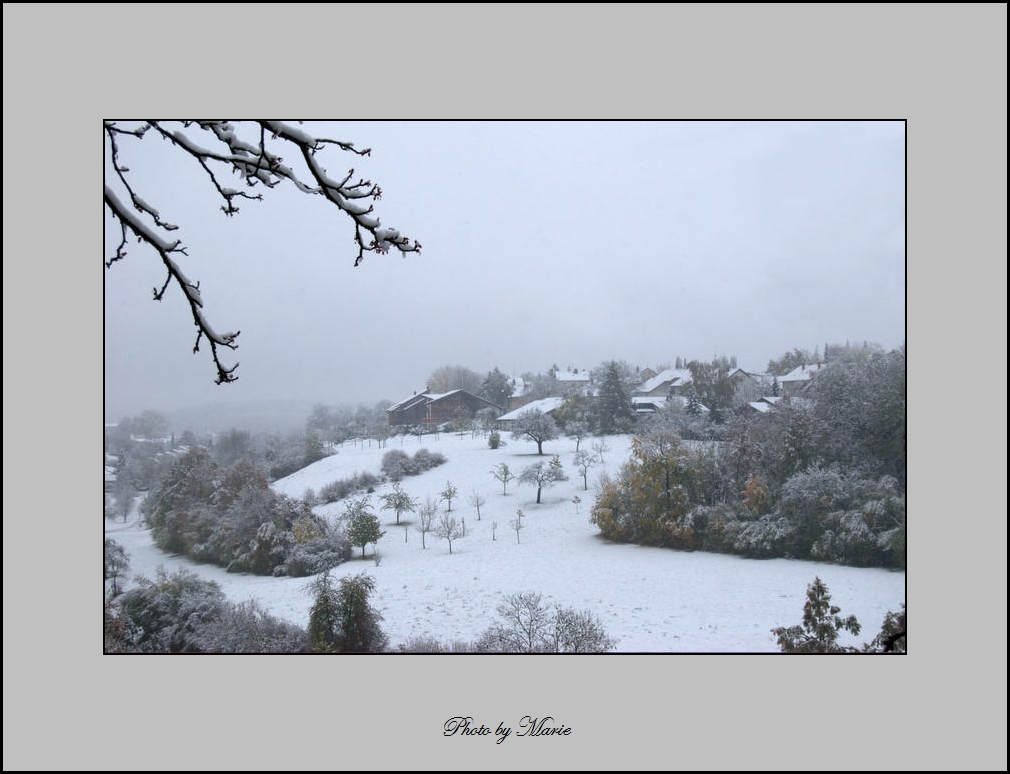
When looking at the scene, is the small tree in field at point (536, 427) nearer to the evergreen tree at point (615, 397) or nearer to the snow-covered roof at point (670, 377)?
the evergreen tree at point (615, 397)

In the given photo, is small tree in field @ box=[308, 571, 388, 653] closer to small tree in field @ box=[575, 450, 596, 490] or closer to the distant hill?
the distant hill

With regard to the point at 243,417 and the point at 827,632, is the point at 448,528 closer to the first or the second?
the point at 243,417

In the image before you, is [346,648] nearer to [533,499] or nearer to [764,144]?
[533,499]

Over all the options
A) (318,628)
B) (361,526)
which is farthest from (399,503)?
(318,628)

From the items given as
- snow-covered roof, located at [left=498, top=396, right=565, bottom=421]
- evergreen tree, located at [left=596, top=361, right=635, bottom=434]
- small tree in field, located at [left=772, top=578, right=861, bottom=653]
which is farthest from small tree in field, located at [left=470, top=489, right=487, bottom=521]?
small tree in field, located at [left=772, top=578, right=861, bottom=653]

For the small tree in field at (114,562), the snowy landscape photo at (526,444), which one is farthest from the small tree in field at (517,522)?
the small tree in field at (114,562)
